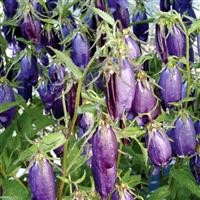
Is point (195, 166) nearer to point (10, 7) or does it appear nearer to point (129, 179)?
point (129, 179)

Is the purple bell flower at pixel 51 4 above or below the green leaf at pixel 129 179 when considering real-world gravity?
above

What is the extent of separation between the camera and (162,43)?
5.71 feet

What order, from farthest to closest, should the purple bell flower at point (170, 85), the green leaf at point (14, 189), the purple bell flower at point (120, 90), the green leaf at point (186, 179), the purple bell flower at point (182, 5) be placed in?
the purple bell flower at point (182, 5)
the green leaf at point (186, 179)
the green leaf at point (14, 189)
the purple bell flower at point (170, 85)
the purple bell flower at point (120, 90)

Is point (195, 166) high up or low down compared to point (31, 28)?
down

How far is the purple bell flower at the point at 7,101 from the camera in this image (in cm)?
194

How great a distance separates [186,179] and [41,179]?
0.63 meters

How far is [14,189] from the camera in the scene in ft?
6.28

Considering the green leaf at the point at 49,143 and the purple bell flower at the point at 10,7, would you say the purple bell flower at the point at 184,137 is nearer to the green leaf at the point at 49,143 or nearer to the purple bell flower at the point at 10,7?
the green leaf at the point at 49,143

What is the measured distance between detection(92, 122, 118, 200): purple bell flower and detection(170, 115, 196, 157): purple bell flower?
0.44m

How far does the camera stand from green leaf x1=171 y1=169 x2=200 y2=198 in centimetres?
201

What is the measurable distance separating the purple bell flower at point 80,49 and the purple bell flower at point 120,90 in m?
0.36

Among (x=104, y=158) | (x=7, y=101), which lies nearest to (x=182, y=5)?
(x=7, y=101)

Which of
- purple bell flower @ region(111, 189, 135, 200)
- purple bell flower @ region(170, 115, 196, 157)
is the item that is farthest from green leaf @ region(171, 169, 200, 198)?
purple bell flower @ region(111, 189, 135, 200)

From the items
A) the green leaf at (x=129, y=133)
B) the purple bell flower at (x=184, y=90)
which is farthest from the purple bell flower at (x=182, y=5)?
the green leaf at (x=129, y=133)
